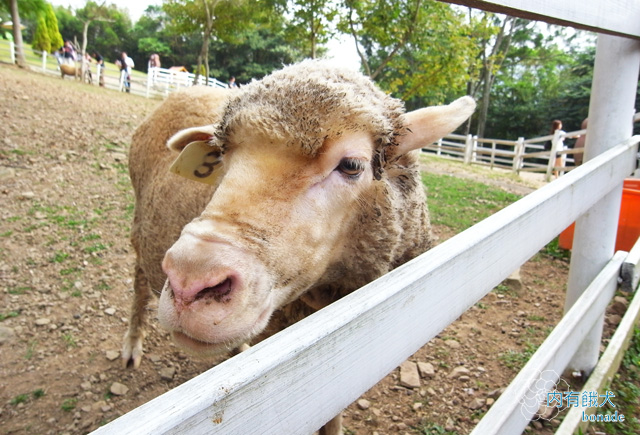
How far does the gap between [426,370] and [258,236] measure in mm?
2441

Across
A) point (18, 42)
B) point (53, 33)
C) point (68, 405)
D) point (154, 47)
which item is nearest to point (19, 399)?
point (68, 405)

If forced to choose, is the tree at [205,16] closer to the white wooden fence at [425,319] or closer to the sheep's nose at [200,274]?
the white wooden fence at [425,319]

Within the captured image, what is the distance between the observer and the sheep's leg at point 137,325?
3.41m

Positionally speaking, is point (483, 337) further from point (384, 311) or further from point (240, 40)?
point (240, 40)

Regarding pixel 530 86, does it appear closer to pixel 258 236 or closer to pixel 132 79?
pixel 132 79

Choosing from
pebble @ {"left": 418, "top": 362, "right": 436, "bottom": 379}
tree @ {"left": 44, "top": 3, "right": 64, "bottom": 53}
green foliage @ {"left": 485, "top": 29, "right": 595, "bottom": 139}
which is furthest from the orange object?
tree @ {"left": 44, "top": 3, "right": 64, "bottom": 53}

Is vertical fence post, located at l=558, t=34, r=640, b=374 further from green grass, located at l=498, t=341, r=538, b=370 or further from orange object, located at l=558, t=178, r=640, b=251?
orange object, located at l=558, t=178, r=640, b=251

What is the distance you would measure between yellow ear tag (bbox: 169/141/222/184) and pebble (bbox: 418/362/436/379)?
2.17 m

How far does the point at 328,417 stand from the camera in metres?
0.79

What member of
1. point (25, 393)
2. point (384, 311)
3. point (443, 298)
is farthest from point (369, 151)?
point (25, 393)

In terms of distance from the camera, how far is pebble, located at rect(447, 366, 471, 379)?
3.27 m

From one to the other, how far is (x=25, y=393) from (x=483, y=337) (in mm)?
3507

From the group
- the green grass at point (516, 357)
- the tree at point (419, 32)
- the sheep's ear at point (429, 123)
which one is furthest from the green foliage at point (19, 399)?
the tree at point (419, 32)

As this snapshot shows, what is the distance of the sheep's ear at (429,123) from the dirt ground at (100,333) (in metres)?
1.83
